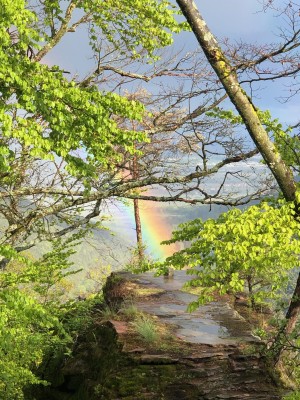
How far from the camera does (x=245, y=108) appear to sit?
357 inches

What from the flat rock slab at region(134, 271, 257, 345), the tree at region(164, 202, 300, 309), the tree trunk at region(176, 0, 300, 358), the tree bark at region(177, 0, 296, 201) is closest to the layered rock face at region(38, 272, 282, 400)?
the flat rock slab at region(134, 271, 257, 345)

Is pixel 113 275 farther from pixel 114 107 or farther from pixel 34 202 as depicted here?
pixel 114 107

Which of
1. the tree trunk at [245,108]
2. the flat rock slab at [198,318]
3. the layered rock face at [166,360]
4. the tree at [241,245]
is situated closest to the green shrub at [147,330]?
the layered rock face at [166,360]

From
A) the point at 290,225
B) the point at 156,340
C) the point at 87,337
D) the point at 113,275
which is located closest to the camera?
the point at 290,225

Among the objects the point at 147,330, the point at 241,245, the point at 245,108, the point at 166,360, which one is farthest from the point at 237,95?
the point at 166,360

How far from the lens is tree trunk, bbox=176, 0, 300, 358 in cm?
876

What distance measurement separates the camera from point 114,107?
356 inches

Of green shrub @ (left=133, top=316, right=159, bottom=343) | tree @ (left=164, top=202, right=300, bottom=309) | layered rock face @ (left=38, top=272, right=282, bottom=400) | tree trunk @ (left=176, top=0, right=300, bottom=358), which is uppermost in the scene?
tree trunk @ (left=176, top=0, right=300, bottom=358)

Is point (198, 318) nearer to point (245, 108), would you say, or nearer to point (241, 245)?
point (241, 245)

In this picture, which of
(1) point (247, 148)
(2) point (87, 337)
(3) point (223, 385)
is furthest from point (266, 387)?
(1) point (247, 148)

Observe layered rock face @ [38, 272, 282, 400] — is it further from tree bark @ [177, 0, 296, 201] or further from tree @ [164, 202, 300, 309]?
tree bark @ [177, 0, 296, 201]

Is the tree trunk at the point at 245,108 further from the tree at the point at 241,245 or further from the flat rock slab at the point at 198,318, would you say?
the flat rock slab at the point at 198,318

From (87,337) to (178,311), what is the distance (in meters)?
2.45

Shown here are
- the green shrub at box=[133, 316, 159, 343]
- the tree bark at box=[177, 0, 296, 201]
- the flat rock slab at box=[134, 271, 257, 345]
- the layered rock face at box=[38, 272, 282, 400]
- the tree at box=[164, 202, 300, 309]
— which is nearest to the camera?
the tree at box=[164, 202, 300, 309]
